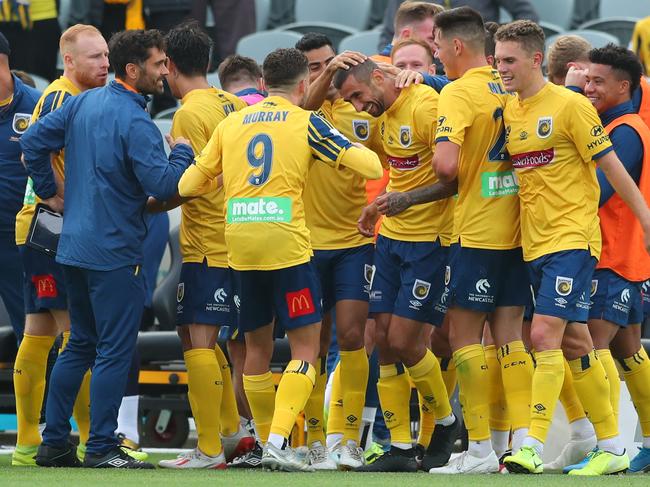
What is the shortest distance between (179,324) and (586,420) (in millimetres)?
2183

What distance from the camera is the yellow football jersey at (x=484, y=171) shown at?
7078 mm

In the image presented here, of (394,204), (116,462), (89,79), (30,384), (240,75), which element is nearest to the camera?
(116,462)

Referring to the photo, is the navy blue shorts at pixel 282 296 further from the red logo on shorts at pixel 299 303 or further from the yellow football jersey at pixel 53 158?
the yellow football jersey at pixel 53 158

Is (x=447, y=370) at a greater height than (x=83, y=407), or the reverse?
(x=447, y=370)

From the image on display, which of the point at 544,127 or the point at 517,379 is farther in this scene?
the point at 517,379

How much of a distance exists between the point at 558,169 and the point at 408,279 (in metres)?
1.00

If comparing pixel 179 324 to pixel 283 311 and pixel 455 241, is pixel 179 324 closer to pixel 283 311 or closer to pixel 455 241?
pixel 283 311

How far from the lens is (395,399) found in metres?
7.46

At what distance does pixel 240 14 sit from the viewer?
40.2 feet

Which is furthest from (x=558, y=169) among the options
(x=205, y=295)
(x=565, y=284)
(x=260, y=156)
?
(x=205, y=295)

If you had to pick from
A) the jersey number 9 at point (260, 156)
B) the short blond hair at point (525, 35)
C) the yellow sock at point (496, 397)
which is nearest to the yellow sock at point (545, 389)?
the yellow sock at point (496, 397)

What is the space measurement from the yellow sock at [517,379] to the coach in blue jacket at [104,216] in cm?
184

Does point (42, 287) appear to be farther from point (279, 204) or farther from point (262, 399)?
point (279, 204)

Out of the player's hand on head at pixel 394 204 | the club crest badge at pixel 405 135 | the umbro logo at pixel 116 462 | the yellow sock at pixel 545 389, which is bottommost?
the umbro logo at pixel 116 462
